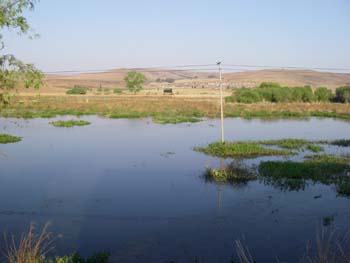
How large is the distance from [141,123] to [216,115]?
9.33m

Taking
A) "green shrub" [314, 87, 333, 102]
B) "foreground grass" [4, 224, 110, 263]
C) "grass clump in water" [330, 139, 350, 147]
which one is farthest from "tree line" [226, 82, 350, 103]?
"foreground grass" [4, 224, 110, 263]

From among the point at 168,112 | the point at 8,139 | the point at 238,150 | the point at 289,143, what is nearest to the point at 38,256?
the point at 238,150

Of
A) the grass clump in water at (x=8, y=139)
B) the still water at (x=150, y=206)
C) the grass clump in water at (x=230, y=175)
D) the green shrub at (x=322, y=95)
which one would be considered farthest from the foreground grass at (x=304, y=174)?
the green shrub at (x=322, y=95)

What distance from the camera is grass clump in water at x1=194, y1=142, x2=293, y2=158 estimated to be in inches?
783

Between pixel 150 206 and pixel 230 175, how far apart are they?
13.7 feet

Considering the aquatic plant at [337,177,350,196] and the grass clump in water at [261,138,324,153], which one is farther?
the grass clump in water at [261,138,324,153]

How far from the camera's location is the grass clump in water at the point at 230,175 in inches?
592

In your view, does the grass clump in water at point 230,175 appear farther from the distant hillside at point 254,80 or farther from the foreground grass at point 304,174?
the distant hillside at point 254,80

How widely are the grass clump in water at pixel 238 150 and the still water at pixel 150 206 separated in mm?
855

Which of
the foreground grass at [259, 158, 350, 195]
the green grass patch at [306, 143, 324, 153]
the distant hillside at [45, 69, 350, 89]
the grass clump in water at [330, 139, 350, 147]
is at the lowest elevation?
the grass clump in water at [330, 139, 350, 147]

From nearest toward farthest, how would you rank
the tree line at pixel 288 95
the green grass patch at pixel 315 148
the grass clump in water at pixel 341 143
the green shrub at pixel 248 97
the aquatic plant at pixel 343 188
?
the aquatic plant at pixel 343 188, the green grass patch at pixel 315 148, the grass clump in water at pixel 341 143, the green shrub at pixel 248 97, the tree line at pixel 288 95

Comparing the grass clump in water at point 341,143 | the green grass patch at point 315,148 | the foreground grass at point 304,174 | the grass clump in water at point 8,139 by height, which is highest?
the grass clump in water at point 8,139

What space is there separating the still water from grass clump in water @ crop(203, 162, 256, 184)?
44 cm

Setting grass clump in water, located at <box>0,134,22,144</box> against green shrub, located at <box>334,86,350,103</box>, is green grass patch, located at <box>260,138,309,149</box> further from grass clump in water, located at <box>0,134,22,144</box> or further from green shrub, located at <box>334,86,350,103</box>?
green shrub, located at <box>334,86,350,103</box>
